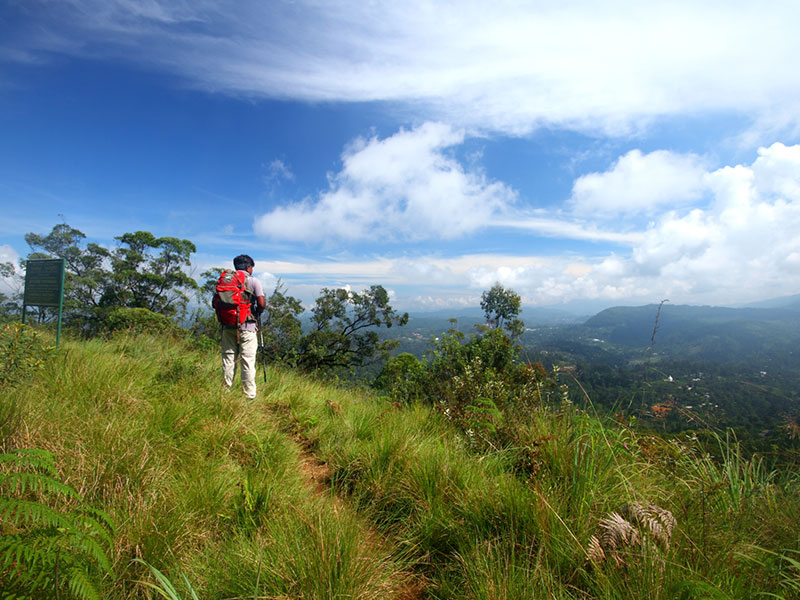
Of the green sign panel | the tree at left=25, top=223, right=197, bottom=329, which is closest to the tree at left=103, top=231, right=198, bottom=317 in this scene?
the tree at left=25, top=223, right=197, bottom=329

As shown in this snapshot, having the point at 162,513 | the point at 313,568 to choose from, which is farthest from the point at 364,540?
the point at 162,513

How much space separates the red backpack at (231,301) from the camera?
5293 millimetres

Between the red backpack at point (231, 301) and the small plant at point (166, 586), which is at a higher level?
the red backpack at point (231, 301)

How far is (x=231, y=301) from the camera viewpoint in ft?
17.3

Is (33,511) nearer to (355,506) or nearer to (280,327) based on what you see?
(355,506)

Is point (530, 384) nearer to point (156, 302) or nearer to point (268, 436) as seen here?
point (268, 436)

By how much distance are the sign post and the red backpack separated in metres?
2.35

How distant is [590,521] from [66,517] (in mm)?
2731

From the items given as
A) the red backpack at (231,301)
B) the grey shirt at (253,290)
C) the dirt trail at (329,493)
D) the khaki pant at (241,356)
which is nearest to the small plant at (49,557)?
the dirt trail at (329,493)

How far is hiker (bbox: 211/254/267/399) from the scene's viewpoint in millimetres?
5262

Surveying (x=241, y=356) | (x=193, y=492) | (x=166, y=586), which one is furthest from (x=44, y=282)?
(x=166, y=586)

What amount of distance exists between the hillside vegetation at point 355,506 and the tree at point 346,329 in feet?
53.7

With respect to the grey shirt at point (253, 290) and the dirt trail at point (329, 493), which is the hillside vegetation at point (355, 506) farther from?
the grey shirt at point (253, 290)

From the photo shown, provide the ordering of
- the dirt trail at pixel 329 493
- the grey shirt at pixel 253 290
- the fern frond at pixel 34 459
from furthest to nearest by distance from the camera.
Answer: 1. the grey shirt at pixel 253 290
2. the dirt trail at pixel 329 493
3. the fern frond at pixel 34 459
